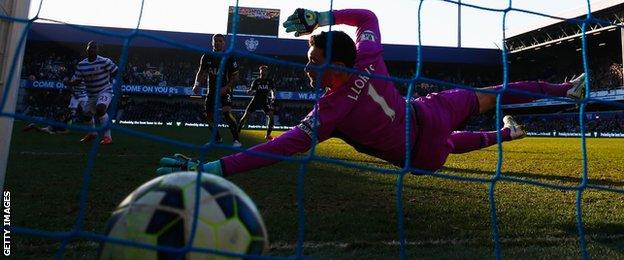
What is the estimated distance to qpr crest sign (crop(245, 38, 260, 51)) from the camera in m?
31.9

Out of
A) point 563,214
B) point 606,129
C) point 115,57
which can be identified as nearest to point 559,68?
point 606,129

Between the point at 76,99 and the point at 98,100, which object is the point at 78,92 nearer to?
the point at 76,99

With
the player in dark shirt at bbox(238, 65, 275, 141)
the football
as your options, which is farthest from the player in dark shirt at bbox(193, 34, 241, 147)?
the football

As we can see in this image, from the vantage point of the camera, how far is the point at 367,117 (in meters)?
3.09

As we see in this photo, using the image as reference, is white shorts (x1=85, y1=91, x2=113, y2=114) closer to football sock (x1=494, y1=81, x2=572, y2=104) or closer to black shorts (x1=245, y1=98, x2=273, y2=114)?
black shorts (x1=245, y1=98, x2=273, y2=114)

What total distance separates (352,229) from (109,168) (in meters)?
3.00

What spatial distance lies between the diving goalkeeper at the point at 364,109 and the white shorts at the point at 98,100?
5.18m

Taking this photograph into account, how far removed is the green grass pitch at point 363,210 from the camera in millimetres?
2588

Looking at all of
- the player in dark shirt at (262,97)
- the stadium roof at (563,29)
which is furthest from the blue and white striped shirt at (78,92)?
the stadium roof at (563,29)

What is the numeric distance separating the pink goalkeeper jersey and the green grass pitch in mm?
428

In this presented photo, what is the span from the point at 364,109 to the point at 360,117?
59mm

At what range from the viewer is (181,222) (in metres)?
1.62

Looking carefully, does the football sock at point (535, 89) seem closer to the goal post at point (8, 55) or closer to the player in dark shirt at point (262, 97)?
the goal post at point (8, 55)

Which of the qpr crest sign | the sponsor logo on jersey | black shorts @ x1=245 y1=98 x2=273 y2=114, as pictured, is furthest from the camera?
the qpr crest sign
